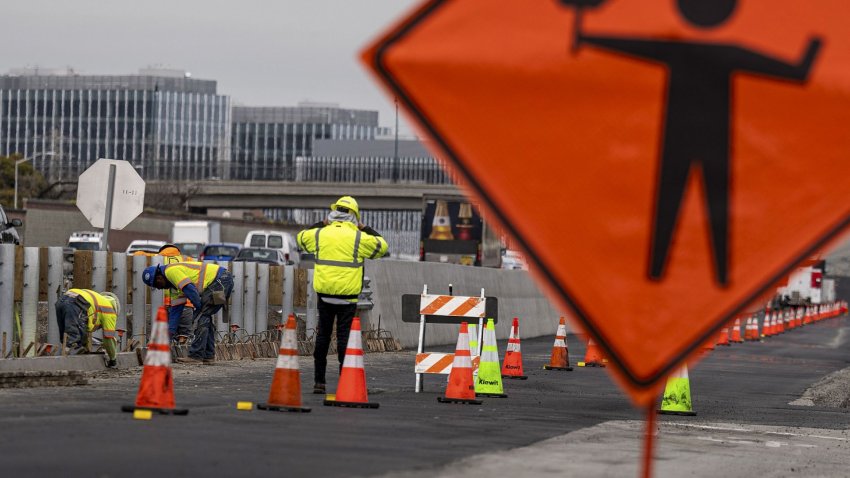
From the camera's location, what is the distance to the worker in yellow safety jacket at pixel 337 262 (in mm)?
14359

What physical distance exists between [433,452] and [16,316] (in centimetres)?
907

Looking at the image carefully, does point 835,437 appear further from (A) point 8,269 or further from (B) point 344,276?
(A) point 8,269

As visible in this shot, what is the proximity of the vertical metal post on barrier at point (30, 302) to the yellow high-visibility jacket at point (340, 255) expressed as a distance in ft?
14.6

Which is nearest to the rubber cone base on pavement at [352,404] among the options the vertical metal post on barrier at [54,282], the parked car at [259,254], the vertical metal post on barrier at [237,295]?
the vertical metal post on barrier at [54,282]

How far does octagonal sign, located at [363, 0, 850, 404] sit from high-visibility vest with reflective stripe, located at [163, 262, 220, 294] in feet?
51.1

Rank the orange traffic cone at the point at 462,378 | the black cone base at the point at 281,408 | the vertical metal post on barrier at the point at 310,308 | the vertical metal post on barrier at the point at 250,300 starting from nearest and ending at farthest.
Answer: the black cone base at the point at 281,408 → the orange traffic cone at the point at 462,378 → the vertical metal post on barrier at the point at 250,300 → the vertical metal post on barrier at the point at 310,308

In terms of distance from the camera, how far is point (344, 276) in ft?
47.2

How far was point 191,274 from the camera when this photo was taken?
20.0 meters

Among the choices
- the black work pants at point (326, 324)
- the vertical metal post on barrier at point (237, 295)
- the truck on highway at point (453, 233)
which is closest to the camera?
the black work pants at point (326, 324)

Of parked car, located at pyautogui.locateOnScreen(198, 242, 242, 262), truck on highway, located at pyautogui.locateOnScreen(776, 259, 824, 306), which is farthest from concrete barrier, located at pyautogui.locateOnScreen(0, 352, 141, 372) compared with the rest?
truck on highway, located at pyautogui.locateOnScreen(776, 259, 824, 306)

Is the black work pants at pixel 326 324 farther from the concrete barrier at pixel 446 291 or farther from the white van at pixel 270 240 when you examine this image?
the white van at pixel 270 240

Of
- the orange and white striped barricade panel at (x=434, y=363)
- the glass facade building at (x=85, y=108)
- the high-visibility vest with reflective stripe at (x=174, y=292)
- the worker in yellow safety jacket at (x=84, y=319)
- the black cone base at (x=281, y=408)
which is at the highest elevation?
the glass facade building at (x=85, y=108)

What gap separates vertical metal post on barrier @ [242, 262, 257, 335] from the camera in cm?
2334

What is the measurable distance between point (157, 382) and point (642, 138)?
7136 mm
